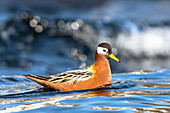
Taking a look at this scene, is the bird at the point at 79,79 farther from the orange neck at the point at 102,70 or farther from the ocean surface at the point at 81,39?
the ocean surface at the point at 81,39

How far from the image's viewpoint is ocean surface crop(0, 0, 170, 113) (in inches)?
466

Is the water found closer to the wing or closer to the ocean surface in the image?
the ocean surface

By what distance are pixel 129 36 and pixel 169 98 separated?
11.1 meters

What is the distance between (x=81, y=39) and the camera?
1716cm

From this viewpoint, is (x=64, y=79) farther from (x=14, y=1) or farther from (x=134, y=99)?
(x=14, y=1)

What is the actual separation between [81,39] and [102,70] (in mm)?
8440

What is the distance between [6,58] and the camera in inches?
587

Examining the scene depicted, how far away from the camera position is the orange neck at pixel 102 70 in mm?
8648

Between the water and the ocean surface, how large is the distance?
8cm

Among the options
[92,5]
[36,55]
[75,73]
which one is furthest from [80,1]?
[75,73]

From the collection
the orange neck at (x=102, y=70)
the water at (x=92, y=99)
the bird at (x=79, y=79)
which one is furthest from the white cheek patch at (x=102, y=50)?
the water at (x=92, y=99)

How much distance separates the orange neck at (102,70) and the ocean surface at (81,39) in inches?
10.4

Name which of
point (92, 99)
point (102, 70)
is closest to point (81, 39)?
point (102, 70)

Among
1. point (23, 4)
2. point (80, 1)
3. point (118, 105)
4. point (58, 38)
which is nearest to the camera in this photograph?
point (118, 105)
